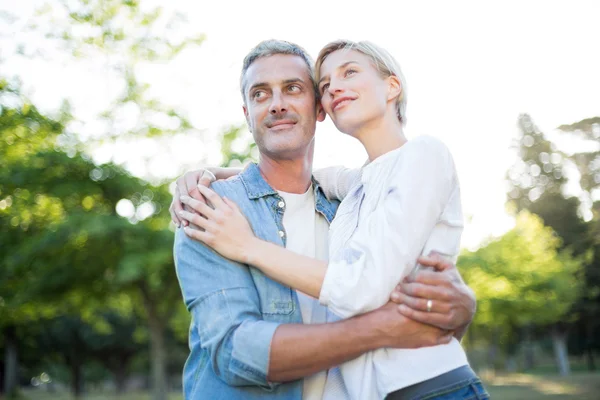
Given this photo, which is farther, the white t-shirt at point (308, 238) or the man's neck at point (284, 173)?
the man's neck at point (284, 173)

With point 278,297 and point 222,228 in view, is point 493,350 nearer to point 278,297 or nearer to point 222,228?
point 278,297

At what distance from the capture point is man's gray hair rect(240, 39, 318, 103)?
296 centimetres

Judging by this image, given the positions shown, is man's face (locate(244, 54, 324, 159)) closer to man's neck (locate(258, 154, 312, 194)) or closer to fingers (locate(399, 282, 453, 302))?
man's neck (locate(258, 154, 312, 194))

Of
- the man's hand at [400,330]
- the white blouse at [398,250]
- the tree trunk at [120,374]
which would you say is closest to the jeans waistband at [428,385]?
the white blouse at [398,250]

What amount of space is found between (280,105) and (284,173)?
37 centimetres

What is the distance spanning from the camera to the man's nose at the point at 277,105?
2.84 metres

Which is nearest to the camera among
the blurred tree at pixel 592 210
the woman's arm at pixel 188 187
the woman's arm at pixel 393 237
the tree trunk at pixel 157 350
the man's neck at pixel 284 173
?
the woman's arm at pixel 393 237

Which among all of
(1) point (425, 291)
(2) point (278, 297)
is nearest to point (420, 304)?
(1) point (425, 291)

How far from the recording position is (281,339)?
6.95 feet

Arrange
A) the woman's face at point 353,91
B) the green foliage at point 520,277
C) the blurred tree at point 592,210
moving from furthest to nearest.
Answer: the blurred tree at point 592,210 < the green foliage at point 520,277 < the woman's face at point 353,91

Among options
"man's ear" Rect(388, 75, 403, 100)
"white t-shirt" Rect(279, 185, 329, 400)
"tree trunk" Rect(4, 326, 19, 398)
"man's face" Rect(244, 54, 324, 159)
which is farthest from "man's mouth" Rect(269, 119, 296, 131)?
"tree trunk" Rect(4, 326, 19, 398)

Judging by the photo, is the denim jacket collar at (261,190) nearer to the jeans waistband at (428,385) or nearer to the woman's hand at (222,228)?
the woman's hand at (222,228)

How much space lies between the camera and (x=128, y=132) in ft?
56.1

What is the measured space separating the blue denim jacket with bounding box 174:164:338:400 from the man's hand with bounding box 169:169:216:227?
0.09 m
